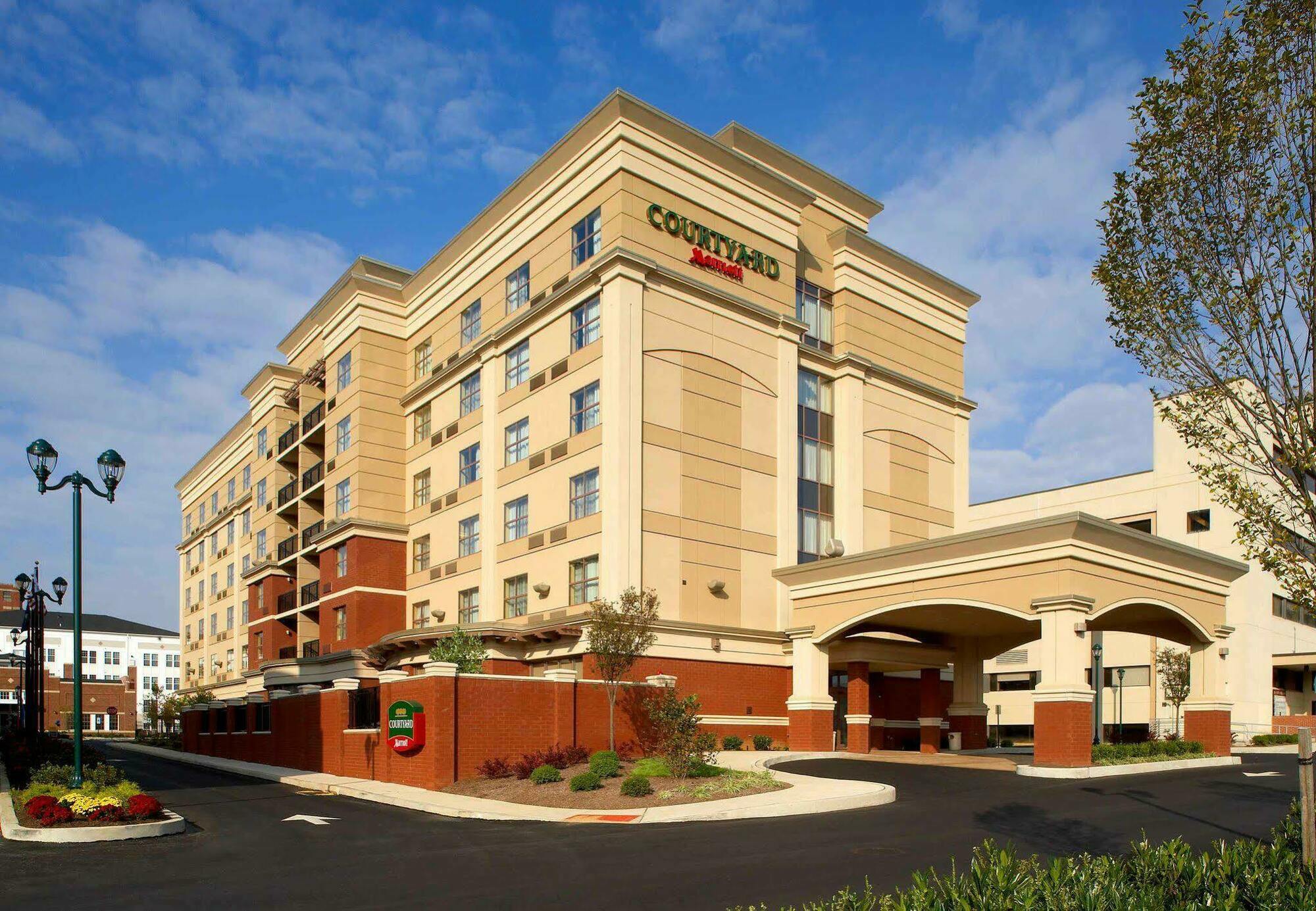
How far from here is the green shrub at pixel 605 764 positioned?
1008 inches

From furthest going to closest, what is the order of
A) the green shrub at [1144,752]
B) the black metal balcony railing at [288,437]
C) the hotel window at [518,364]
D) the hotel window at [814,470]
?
the black metal balcony railing at [288,437] < the hotel window at [814,470] < the hotel window at [518,364] < the green shrub at [1144,752]

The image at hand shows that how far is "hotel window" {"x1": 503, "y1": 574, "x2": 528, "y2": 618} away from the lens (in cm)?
3912

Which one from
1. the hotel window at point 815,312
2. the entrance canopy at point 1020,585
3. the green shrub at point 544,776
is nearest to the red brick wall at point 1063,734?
the entrance canopy at point 1020,585

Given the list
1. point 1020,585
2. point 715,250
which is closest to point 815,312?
point 715,250

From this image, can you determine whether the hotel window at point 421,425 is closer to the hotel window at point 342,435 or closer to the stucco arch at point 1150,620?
the hotel window at point 342,435

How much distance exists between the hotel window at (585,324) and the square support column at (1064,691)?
1726 centimetres

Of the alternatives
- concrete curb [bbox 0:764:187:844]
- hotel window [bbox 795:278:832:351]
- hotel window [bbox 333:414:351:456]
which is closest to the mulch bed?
concrete curb [bbox 0:764:187:844]

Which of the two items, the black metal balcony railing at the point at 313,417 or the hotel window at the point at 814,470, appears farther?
the black metal balcony railing at the point at 313,417

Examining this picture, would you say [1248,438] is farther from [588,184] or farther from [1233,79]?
[588,184]

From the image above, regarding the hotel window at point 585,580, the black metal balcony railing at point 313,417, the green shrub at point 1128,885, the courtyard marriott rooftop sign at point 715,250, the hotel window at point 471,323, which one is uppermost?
the courtyard marriott rooftop sign at point 715,250

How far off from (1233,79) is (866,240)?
34326 mm

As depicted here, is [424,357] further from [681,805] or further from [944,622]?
[681,805]

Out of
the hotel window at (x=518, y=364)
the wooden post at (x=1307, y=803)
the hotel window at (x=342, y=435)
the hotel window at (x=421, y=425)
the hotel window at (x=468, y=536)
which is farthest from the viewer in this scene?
the hotel window at (x=342, y=435)

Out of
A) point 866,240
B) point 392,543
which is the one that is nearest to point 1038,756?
point 866,240
